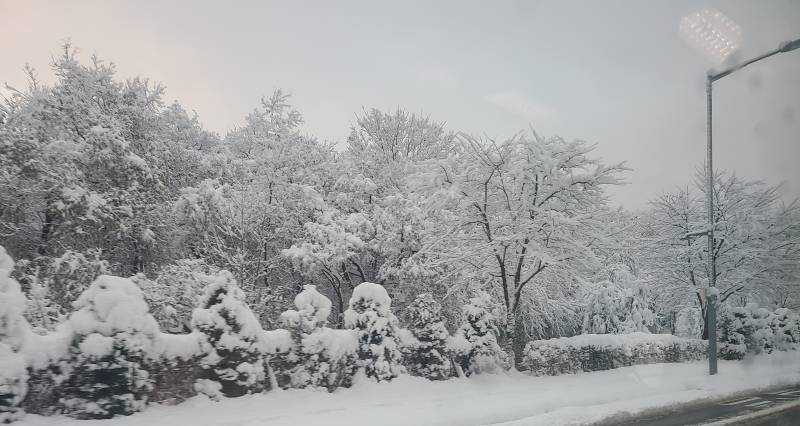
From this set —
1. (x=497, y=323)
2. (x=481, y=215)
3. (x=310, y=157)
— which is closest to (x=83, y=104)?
(x=310, y=157)

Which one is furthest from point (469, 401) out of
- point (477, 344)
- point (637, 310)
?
point (637, 310)

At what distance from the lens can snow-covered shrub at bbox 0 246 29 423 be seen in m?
→ 6.06

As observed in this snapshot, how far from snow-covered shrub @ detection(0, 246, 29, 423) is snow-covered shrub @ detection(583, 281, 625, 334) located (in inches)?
1086

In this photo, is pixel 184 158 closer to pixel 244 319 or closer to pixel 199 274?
pixel 199 274

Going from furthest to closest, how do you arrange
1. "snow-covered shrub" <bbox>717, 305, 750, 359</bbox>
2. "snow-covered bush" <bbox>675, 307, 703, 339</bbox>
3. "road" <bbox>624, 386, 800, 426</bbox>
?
"snow-covered bush" <bbox>675, 307, 703, 339</bbox> → "snow-covered shrub" <bbox>717, 305, 750, 359</bbox> → "road" <bbox>624, 386, 800, 426</bbox>

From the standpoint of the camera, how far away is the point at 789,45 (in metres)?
11.6

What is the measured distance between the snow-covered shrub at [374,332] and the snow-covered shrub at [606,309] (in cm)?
2070

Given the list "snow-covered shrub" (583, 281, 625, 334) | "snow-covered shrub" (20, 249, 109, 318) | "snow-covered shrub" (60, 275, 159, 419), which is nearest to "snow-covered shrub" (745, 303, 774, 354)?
"snow-covered shrub" (583, 281, 625, 334)

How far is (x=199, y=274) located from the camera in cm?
1285

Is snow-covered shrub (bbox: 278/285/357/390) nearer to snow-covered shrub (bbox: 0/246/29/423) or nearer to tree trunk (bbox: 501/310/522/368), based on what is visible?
snow-covered shrub (bbox: 0/246/29/423)

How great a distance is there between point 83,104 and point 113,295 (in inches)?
567

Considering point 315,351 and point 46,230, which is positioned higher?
point 46,230

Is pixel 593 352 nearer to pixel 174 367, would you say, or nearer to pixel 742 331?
pixel 742 331

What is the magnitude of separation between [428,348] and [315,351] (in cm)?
361
